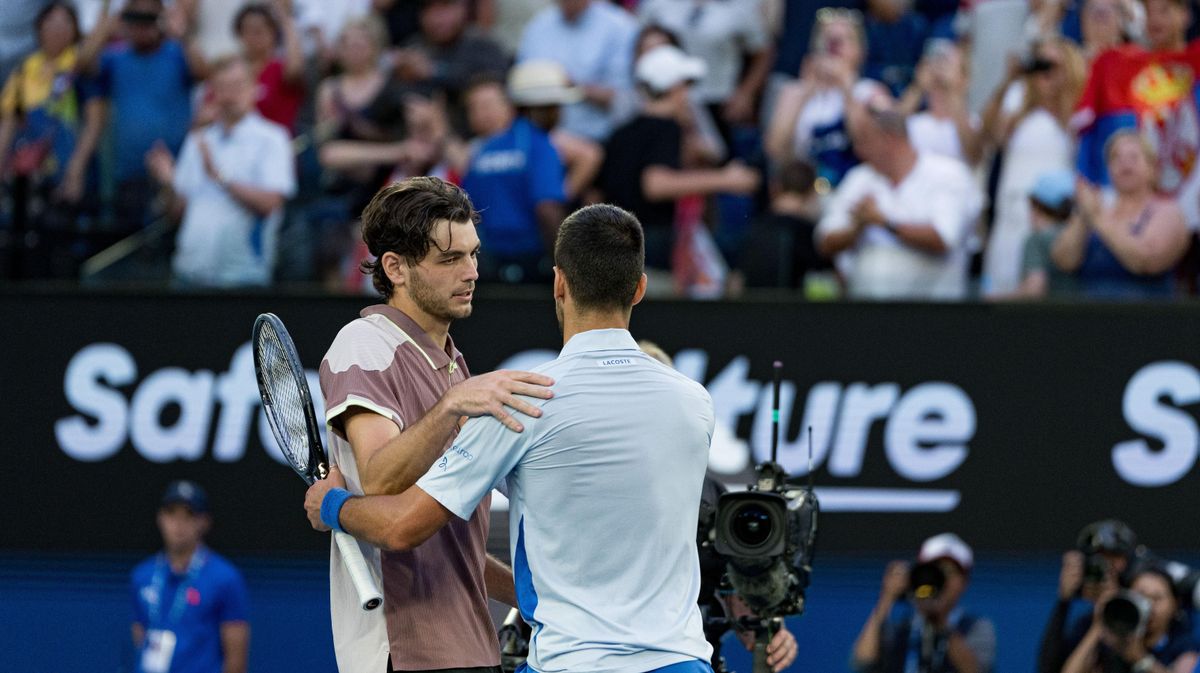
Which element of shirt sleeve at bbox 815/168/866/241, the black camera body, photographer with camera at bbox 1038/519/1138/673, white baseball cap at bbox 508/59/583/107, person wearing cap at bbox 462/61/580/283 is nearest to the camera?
the black camera body

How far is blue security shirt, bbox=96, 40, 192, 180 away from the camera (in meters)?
9.98

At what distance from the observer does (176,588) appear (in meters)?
9.10

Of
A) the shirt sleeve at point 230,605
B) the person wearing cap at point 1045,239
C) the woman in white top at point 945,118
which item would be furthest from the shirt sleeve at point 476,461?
the woman in white top at point 945,118

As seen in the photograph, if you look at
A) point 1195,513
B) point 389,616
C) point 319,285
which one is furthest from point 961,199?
point 389,616

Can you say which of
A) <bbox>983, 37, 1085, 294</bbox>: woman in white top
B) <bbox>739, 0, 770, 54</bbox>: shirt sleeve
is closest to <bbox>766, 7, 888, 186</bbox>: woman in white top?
<bbox>739, 0, 770, 54</bbox>: shirt sleeve

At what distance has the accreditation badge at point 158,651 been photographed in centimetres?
902

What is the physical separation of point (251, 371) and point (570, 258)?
6169 mm

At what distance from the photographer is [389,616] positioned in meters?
3.95

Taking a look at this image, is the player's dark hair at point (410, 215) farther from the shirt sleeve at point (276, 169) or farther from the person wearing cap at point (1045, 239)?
the shirt sleeve at point (276, 169)

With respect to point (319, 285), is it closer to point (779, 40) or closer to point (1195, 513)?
point (779, 40)

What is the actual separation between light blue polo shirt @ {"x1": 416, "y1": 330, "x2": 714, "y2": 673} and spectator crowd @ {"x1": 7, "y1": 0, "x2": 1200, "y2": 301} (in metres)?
5.70

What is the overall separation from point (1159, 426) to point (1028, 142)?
1692 millimetres

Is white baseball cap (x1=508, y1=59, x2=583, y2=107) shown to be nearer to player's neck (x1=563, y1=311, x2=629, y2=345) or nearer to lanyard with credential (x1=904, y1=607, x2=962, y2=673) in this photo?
lanyard with credential (x1=904, y1=607, x2=962, y2=673)

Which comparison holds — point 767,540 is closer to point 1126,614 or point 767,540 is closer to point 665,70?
point 1126,614
